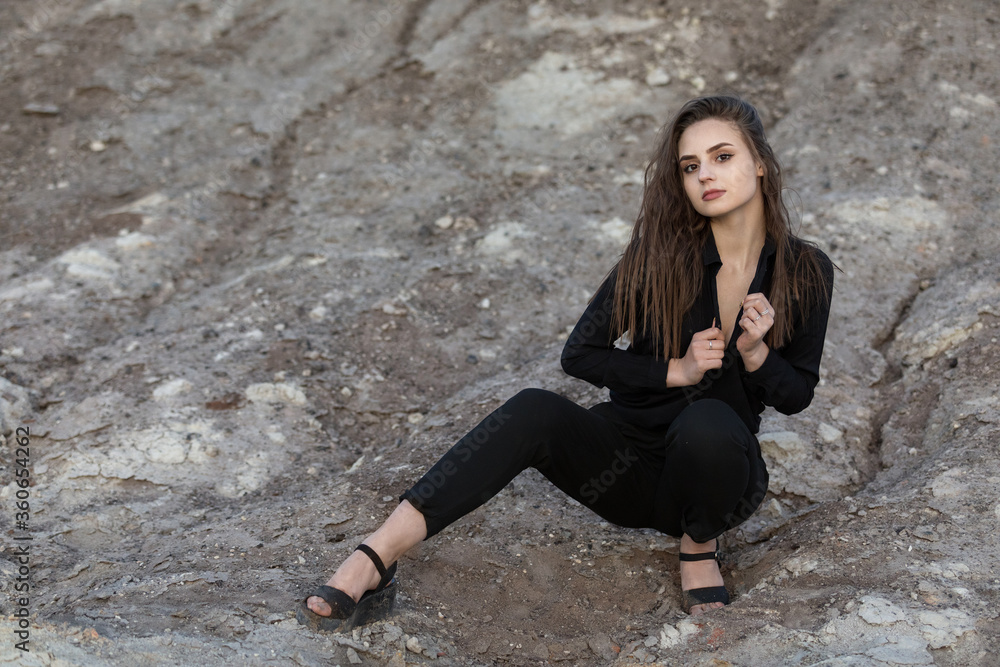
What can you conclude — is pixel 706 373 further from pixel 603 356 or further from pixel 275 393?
pixel 275 393

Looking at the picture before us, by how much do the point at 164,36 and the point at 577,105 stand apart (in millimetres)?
2581

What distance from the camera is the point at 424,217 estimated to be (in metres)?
→ 4.16

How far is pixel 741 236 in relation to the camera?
2363 mm

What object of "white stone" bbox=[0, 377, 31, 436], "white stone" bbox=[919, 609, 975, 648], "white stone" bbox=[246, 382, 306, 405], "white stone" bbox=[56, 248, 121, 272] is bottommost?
"white stone" bbox=[0, 377, 31, 436]

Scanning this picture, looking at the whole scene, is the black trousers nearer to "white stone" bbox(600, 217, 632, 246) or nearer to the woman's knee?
the woman's knee

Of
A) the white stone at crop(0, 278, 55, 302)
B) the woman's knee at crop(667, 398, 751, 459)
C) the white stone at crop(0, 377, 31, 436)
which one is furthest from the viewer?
the white stone at crop(0, 278, 55, 302)

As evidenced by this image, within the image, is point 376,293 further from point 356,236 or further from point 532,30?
point 532,30

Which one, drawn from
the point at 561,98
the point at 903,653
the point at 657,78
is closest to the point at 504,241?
the point at 561,98

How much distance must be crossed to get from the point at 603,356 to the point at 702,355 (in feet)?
0.96

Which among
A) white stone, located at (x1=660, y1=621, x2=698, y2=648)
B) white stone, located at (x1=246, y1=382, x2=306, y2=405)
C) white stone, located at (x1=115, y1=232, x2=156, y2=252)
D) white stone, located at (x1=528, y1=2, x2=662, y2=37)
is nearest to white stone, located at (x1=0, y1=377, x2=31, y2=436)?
white stone, located at (x1=246, y1=382, x2=306, y2=405)

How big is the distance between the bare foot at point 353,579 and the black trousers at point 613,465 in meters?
0.17

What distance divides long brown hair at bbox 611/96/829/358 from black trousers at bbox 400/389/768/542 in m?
0.27

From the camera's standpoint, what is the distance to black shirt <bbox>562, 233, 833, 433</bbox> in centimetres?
228

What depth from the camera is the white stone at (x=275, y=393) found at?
3197mm
